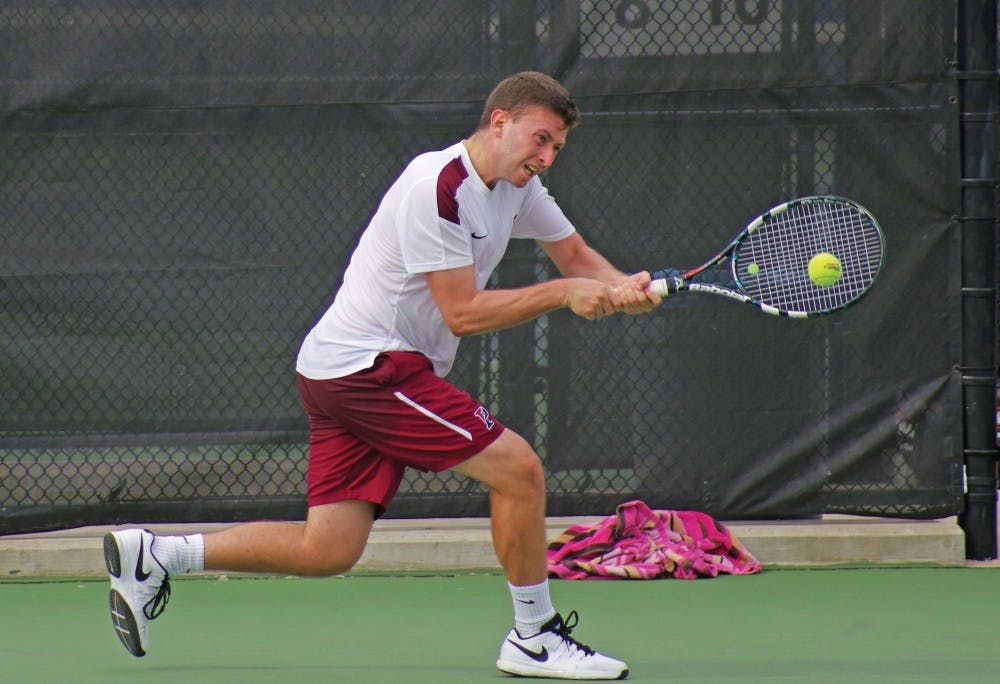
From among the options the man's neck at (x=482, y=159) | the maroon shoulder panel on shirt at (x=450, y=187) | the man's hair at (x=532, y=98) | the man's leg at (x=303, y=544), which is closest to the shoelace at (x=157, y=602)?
the man's leg at (x=303, y=544)

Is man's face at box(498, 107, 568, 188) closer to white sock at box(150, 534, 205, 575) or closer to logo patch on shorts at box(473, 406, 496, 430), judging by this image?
logo patch on shorts at box(473, 406, 496, 430)

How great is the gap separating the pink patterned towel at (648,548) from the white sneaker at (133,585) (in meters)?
1.87

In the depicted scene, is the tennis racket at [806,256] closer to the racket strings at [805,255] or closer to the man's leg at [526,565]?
the racket strings at [805,255]

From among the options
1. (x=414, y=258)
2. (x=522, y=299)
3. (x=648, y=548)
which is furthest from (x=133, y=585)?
(x=648, y=548)

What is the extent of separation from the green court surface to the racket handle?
3.08 feet

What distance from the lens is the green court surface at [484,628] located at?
13.0 ft

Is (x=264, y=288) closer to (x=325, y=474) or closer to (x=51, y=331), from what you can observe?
(x=51, y=331)

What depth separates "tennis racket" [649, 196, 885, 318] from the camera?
4.12 meters

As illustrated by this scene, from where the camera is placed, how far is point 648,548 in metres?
5.54

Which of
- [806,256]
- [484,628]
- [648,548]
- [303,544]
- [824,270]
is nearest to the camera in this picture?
[303,544]

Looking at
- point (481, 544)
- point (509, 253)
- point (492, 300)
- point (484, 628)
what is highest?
point (509, 253)

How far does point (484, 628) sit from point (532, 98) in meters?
1.67

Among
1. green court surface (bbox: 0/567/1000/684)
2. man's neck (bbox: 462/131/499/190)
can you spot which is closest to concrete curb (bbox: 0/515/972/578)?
green court surface (bbox: 0/567/1000/684)

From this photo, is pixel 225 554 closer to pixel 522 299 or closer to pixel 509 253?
pixel 522 299
